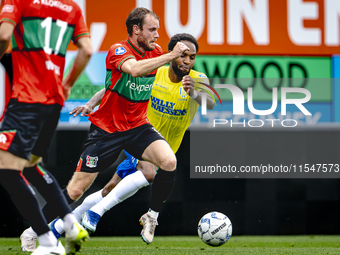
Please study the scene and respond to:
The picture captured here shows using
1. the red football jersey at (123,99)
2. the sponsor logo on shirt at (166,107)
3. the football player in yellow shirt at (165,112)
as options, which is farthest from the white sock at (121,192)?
the sponsor logo on shirt at (166,107)

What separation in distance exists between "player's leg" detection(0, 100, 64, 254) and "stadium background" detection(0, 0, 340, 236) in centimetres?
418

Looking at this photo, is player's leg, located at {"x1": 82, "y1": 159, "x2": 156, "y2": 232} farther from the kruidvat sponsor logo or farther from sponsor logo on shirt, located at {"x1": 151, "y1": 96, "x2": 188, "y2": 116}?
the kruidvat sponsor logo

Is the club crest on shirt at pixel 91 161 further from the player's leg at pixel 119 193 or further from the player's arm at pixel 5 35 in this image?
the player's arm at pixel 5 35

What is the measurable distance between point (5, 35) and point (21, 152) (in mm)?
742

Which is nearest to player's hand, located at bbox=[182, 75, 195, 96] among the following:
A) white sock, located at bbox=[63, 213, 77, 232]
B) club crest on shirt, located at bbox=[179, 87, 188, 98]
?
club crest on shirt, located at bbox=[179, 87, 188, 98]

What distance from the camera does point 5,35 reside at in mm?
3104

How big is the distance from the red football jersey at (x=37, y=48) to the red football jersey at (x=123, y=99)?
1288mm

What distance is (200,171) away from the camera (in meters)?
7.67

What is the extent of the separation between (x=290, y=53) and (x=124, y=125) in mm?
4838

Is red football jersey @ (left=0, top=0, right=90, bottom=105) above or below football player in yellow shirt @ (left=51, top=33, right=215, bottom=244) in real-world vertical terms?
above

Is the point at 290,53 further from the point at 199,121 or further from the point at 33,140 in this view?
the point at 33,140

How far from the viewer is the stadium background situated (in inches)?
301

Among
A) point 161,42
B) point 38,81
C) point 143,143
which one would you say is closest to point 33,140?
point 38,81

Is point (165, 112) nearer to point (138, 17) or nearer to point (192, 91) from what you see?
point (192, 91)
